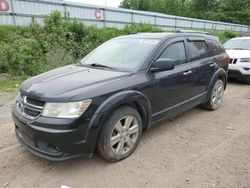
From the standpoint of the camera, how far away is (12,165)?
339 centimetres

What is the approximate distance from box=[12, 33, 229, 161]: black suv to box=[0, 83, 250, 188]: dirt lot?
0.29 metres

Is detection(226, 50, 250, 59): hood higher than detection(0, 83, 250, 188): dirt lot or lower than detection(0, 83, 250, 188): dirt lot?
higher

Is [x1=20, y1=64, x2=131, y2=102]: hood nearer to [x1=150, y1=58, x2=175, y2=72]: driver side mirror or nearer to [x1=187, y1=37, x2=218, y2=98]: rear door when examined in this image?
[x1=150, y1=58, x2=175, y2=72]: driver side mirror

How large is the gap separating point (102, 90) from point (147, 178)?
1215 mm

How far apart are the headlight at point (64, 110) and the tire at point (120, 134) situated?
428mm

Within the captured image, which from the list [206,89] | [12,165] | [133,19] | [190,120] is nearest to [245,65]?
[206,89]

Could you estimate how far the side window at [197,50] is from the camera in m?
4.72

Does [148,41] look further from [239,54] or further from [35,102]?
[239,54]

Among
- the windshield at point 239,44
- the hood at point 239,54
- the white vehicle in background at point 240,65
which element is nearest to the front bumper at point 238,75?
the white vehicle in background at point 240,65

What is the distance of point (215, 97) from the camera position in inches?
219

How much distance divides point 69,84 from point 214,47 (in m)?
3.62

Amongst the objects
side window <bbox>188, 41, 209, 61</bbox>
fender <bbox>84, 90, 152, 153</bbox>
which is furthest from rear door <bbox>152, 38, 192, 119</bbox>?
fender <bbox>84, 90, 152, 153</bbox>

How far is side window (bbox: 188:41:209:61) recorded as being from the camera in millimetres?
4719

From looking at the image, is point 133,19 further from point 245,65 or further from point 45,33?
point 245,65
